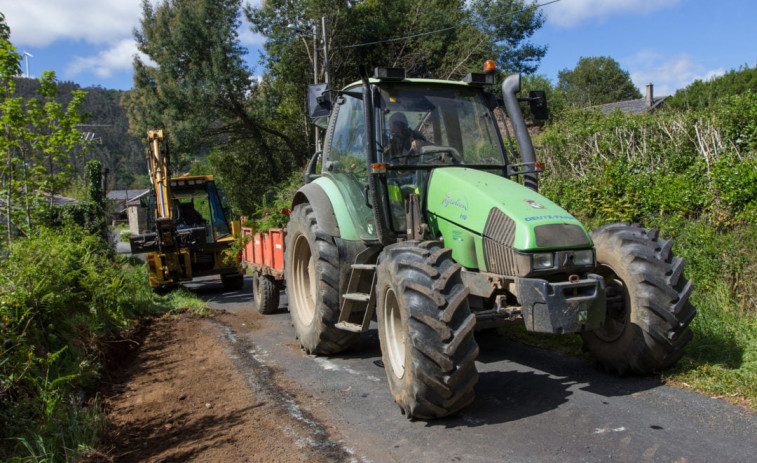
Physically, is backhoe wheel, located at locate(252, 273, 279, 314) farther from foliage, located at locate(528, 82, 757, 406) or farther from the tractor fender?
foliage, located at locate(528, 82, 757, 406)

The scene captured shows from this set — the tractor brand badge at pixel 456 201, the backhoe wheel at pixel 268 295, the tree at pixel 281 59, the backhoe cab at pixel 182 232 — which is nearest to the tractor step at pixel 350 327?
the tractor brand badge at pixel 456 201

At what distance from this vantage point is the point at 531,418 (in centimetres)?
399

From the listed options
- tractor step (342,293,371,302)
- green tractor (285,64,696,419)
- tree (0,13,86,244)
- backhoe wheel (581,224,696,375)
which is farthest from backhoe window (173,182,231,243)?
backhoe wheel (581,224,696,375)

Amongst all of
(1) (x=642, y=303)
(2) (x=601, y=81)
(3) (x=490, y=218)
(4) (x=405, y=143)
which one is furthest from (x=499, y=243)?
(2) (x=601, y=81)

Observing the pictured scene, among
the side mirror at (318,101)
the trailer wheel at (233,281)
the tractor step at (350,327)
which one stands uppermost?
the side mirror at (318,101)

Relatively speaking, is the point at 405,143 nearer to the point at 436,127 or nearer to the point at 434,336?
the point at 436,127

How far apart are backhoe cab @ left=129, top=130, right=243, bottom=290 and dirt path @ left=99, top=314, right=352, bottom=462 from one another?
4.18 metres

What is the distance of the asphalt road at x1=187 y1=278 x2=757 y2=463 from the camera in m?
3.46

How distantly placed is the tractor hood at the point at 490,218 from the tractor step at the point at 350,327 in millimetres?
1219

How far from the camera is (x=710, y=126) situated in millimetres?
8328

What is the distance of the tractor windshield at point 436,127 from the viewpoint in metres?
5.13

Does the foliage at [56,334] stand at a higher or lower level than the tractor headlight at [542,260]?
lower

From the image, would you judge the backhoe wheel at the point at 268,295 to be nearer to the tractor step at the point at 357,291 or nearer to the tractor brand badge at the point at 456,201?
the tractor step at the point at 357,291

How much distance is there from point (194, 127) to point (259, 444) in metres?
22.5
